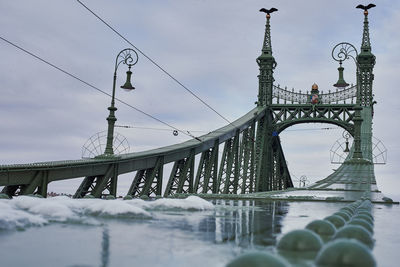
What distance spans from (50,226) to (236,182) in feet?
89.7

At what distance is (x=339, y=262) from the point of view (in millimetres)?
2496

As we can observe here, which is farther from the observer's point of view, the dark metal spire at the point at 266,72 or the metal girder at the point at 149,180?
the dark metal spire at the point at 266,72

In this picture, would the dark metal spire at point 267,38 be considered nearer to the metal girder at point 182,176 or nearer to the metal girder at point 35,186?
the metal girder at point 182,176

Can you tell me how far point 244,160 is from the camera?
36.6 m

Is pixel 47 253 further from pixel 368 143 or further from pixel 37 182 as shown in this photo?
pixel 368 143

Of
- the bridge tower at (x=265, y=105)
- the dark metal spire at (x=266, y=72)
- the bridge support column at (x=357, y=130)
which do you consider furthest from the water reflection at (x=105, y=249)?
the dark metal spire at (x=266, y=72)

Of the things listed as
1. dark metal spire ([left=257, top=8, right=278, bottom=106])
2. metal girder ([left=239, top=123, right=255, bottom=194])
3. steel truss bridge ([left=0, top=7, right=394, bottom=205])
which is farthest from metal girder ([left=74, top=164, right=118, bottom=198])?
dark metal spire ([left=257, top=8, right=278, bottom=106])

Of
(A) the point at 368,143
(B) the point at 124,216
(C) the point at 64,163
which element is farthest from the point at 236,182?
(B) the point at 124,216

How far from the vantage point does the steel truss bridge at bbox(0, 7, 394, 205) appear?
19.0 m

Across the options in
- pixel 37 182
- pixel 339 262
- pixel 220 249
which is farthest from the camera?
pixel 37 182

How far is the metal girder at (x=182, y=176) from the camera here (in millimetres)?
23172

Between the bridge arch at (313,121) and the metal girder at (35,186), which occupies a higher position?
the bridge arch at (313,121)

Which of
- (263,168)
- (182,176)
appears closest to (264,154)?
(263,168)

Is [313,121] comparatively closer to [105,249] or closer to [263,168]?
[263,168]
